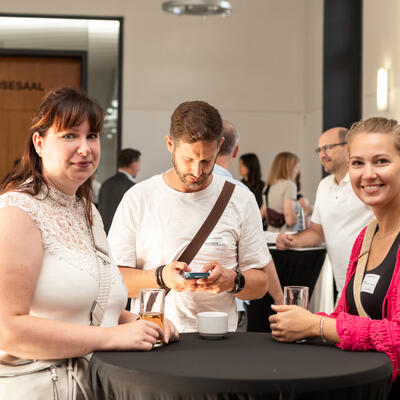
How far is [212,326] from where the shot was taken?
2.13 meters

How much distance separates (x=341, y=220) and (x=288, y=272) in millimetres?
600

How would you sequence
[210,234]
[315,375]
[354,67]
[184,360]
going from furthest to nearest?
[354,67]
[210,234]
[184,360]
[315,375]

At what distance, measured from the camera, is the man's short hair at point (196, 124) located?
8.21 ft

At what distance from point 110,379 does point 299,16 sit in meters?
8.25

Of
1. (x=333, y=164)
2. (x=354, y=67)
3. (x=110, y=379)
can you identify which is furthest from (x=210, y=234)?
(x=354, y=67)

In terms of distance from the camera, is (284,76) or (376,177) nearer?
(376,177)

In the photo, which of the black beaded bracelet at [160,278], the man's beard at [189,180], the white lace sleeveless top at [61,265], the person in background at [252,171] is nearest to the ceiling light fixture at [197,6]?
the person in background at [252,171]

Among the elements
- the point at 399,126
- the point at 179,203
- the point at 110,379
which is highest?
the point at 399,126

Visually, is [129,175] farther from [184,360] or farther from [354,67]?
[184,360]

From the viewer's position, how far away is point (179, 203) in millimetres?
2676

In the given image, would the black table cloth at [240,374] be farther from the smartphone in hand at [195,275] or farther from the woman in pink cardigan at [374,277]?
the smartphone in hand at [195,275]

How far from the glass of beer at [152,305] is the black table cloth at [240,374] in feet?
0.30

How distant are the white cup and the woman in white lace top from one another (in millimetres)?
114

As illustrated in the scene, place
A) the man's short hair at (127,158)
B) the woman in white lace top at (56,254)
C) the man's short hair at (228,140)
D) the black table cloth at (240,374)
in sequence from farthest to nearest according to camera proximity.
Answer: the man's short hair at (127,158) < the man's short hair at (228,140) < the woman in white lace top at (56,254) < the black table cloth at (240,374)
